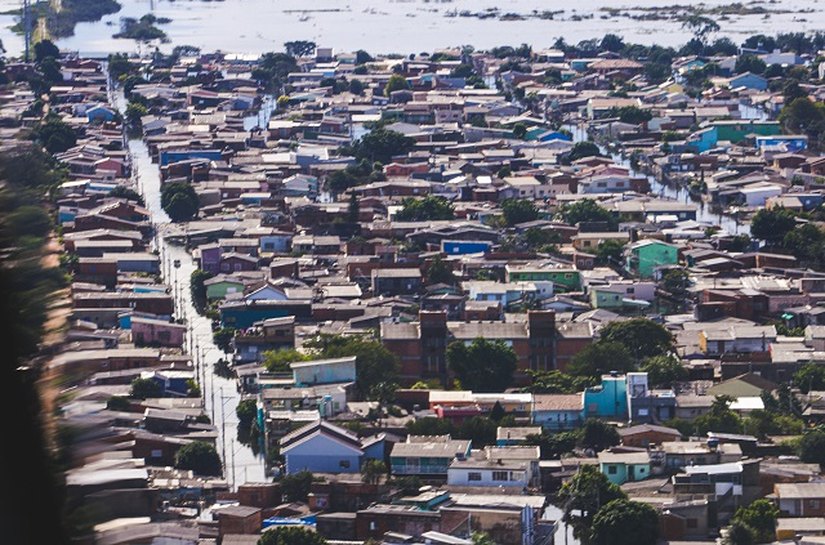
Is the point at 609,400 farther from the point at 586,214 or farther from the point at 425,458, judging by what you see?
the point at 586,214

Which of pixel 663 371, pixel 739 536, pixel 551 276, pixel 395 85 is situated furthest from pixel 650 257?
pixel 395 85

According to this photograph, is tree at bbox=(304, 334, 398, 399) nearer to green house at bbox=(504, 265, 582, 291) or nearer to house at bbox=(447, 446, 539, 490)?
house at bbox=(447, 446, 539, 490)

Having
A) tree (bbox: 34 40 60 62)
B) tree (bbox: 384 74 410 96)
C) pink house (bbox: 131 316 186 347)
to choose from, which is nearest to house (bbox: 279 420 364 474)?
pink house (bbox: 131 316 186 347)

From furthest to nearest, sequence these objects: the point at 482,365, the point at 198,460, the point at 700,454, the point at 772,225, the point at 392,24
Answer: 1. the point at 392,24
2. the point at 772,225
3. the point at 482,365
4. the point at 198,460
5. the point at 700,454

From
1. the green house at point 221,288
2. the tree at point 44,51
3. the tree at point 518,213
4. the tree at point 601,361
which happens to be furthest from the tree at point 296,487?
the tree at point 44,51

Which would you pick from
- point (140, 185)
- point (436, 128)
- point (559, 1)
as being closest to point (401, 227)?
point (140, 185)

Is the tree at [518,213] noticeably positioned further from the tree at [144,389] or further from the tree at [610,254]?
the tree at [144,389]

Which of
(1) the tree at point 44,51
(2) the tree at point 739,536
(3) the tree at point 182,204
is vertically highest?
(1) the tree at point 44,51
